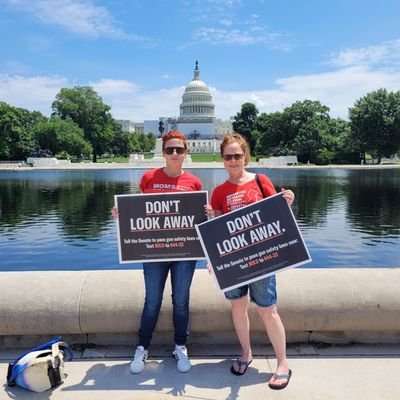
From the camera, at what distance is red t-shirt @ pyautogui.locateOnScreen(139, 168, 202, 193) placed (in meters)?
4.05

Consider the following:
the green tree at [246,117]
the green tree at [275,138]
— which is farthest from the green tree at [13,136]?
the green tree at [246,117]

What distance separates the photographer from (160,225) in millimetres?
4090

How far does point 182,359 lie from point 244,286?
829 mm

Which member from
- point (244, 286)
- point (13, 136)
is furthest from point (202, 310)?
point (13, 136)

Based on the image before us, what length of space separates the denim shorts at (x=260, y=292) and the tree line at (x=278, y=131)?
229ft

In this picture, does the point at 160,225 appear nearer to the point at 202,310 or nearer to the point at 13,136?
the point at 202,310

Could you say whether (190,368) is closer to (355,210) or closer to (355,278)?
(355,278)

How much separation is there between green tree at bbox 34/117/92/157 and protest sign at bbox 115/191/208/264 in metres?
77.1

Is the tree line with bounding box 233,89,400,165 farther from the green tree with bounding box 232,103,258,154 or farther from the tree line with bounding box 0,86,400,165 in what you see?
the green tree with bounding box 232,103,258,154

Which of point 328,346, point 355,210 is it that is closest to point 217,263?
point 328,346

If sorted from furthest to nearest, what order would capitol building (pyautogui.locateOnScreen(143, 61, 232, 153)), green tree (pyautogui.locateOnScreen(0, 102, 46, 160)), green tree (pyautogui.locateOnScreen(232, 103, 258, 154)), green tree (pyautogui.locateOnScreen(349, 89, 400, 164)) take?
1. capitol building (pyautogui.locateOnScreen(143, 61, 232, 153))
2. green tree (pyautogui.locateOnScreen(232, 103, 258, 154))
3. green tree (pyautogui.locateOnScreen(0, 102, 46, 160))
4. green tree (pyautogui.locateOnScreen(349, 89, 400, 164))

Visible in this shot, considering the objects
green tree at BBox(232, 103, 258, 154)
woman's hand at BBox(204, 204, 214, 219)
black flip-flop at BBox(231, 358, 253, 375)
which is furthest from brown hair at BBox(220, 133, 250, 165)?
green tree at BBox(232, 103, 258, 154)

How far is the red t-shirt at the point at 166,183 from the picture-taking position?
405 cm

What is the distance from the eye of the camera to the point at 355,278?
4.37 meters
